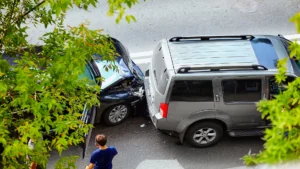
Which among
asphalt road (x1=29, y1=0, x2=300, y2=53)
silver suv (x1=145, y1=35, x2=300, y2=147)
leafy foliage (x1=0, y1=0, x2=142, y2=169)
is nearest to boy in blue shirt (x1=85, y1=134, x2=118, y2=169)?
leafy foliage (x1=0, y1=0, x2=142, y2=169)

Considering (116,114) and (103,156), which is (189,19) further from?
(103,156)

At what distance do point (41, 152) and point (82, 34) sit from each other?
1637 mm

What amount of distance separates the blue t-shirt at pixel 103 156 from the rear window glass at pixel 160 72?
1558 mm

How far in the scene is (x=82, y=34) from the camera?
5832mm

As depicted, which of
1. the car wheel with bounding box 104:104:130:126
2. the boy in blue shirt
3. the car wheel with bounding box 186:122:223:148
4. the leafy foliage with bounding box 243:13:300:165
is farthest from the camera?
the car wheel with bounding box 104:104:130:126

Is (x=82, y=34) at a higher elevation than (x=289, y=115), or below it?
higher

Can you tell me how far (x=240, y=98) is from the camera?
8.16 meters

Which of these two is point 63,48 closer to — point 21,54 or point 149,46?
point 21,54

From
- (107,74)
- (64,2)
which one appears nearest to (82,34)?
(64,2)

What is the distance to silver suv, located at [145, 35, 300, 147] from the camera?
7.91 m

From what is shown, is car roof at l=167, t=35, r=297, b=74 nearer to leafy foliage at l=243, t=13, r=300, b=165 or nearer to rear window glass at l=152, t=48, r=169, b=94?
rear window glass at l=152, t=48, r=169, b=94

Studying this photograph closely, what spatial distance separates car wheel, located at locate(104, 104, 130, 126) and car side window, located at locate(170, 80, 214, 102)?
1.53m

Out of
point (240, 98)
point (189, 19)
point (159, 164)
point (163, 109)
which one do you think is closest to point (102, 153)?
point (163, 109)

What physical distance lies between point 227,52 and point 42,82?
4.13 m
